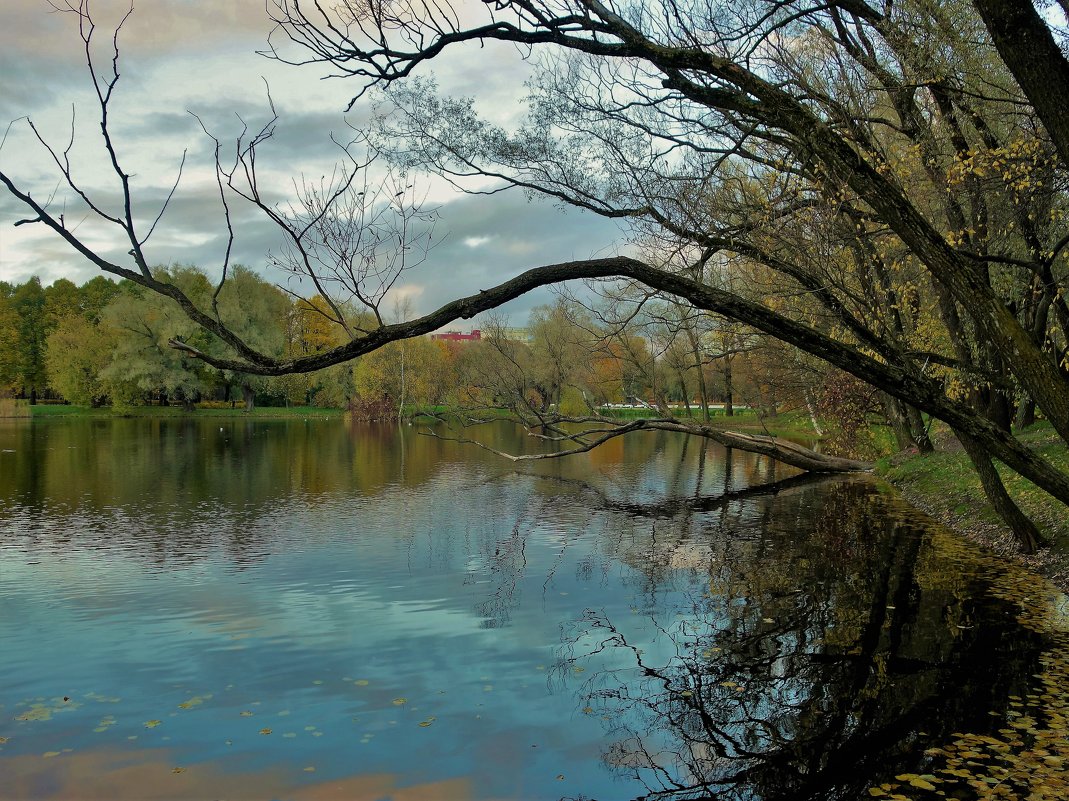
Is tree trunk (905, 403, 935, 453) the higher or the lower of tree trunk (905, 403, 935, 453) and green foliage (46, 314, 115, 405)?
the lower

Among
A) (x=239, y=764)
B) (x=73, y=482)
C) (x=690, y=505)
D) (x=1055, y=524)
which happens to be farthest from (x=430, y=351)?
(x=239, y=764)

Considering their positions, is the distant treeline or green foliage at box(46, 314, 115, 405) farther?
green foliage at box(46, 314, 115, 405)

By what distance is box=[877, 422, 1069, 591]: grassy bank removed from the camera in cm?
1345

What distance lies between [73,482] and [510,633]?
834 inches

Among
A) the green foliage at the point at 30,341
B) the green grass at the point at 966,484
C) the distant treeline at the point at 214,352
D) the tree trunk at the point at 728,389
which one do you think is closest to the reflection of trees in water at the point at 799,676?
the green grass at the point at 966,484

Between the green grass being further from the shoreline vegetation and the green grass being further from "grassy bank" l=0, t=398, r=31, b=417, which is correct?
"grassy bank" l=0, t=398, r=31, b=417

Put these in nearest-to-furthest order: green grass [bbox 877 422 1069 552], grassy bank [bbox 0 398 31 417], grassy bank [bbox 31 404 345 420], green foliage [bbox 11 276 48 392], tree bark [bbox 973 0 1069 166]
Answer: tree bark [bbox 973 0 1069 166] < green grass [bbox 877 422 1069 552] < grassy bank [bbox 0 398 31 417] < grassy bank [bbox 31 404 345 420] < green foliage [bbox 11 276 48 392]

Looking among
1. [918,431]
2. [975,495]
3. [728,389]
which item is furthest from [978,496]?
[728,389]

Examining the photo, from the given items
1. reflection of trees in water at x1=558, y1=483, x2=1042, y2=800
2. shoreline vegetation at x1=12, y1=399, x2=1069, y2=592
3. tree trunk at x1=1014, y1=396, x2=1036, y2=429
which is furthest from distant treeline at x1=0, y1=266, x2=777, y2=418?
reflection of trees in water at x1=558, y1=483, x2=1042, y2=800

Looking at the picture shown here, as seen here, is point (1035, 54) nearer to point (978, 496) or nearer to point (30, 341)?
point (978, 496)

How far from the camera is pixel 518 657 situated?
1007 centimetres

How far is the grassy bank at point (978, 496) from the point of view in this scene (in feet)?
44.1

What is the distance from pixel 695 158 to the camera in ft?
46.8

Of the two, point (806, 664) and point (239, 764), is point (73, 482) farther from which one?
point (806, 664)
